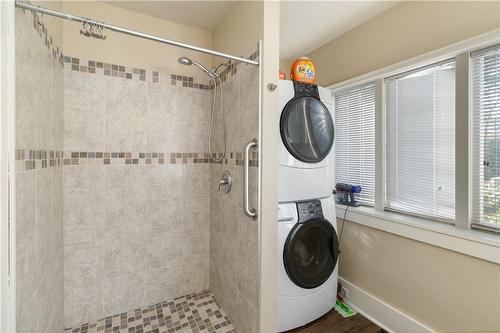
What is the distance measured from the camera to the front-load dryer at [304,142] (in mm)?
1541

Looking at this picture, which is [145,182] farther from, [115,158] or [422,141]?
[422,141]

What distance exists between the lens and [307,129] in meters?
1.62

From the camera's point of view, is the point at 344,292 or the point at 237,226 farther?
the point at 344,292

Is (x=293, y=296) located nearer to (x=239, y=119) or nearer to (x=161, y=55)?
(x=239, y=119)

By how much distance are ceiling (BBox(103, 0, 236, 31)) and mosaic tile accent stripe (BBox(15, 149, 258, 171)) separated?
1122 mm

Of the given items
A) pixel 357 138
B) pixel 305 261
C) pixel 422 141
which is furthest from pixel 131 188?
pixel 422 141

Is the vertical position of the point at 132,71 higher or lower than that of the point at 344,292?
higher

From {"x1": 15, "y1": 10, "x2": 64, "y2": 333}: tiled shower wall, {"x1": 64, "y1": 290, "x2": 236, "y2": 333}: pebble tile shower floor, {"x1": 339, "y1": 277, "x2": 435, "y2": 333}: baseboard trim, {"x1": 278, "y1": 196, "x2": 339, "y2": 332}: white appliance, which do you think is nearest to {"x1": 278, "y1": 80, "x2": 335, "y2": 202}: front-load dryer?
{"x1": 278, "y1": 196, "x2": 339, "y2": 332}: white appliance

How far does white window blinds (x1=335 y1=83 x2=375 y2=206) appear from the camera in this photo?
203 cm

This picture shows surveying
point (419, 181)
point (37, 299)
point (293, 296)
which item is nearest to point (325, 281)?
point (293, 296)

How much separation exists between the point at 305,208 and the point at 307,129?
58 cm

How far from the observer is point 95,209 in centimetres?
159

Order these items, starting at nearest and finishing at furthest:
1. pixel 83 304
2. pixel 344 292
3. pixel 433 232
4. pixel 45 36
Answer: pixel 45 36
pixel 433 232
pixel 83 304
pixel 344 292

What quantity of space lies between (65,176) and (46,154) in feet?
1.59
